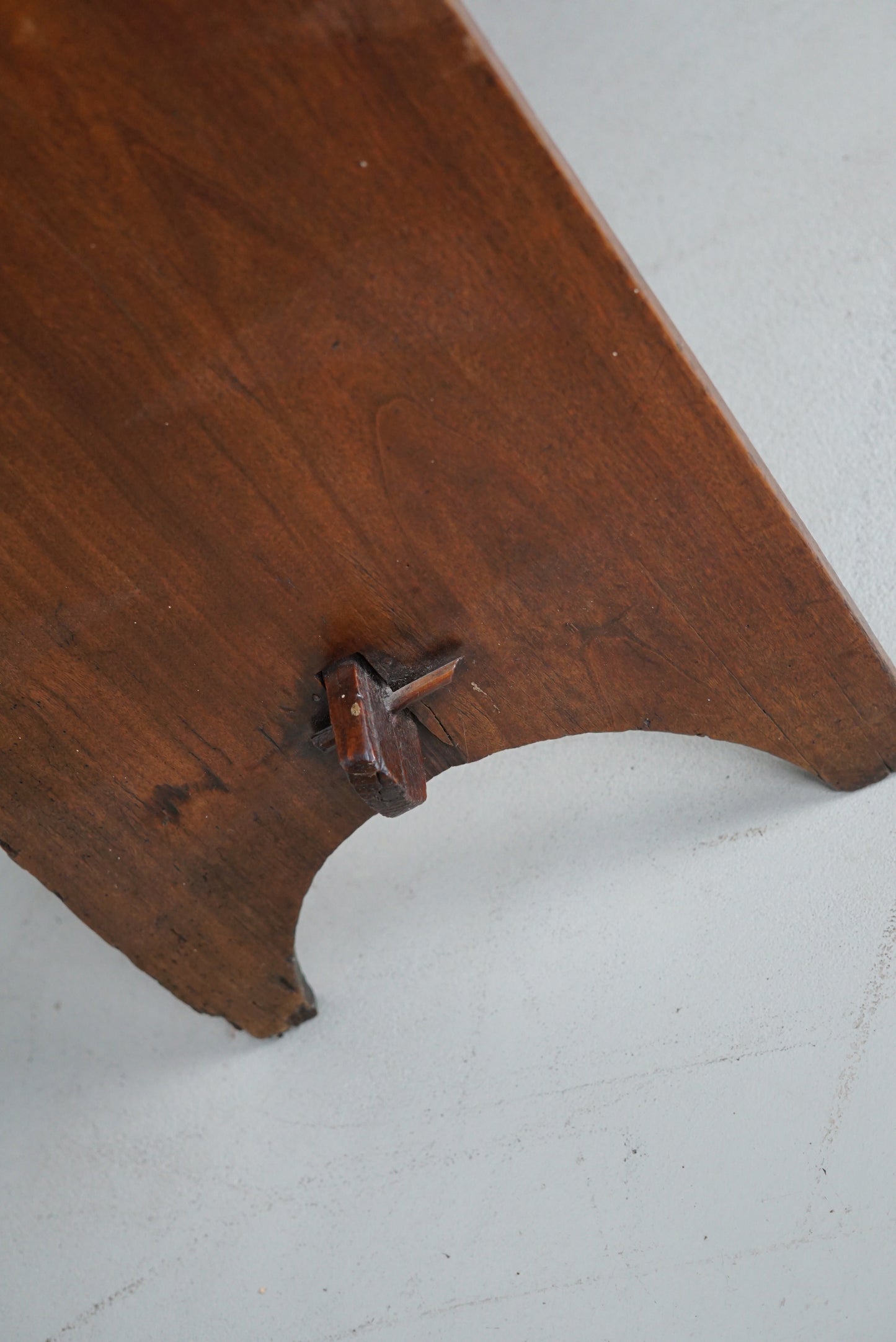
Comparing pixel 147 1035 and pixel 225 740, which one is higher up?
pixel 225 740

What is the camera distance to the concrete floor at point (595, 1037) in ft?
3.50

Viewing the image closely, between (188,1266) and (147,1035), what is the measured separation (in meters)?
0.30

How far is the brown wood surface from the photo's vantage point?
696mm

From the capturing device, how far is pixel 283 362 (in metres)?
0.79

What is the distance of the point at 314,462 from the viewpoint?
2.77 ft

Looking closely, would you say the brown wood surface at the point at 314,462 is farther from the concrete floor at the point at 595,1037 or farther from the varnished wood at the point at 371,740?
the concrete floor at the point at 595,1037

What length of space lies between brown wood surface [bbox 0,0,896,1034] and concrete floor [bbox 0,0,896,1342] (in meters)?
0.24

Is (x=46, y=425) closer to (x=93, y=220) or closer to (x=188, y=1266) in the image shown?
(x=93, y=220)

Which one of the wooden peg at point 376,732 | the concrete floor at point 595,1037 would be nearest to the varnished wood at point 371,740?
the wooden peg at point 376,732

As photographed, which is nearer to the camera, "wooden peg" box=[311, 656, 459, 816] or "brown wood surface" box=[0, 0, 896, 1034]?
"brown wood surface" box=[0, 0, 896, 1034]

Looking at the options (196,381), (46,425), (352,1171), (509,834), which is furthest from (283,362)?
(352,1171)

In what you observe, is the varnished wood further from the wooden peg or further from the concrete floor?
the concrete floor

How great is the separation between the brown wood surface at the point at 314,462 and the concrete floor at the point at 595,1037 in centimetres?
24

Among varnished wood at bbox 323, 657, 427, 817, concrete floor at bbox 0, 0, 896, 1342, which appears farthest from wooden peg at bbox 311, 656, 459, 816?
concrete floor at bbox 0, 0, 896, 1342
